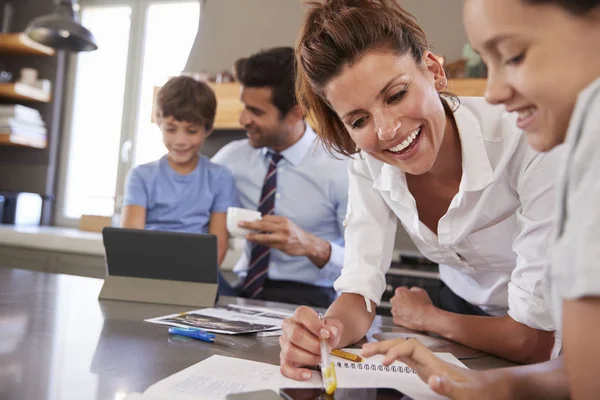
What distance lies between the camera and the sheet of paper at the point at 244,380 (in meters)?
0.64

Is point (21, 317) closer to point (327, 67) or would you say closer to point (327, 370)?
point (327, 370)

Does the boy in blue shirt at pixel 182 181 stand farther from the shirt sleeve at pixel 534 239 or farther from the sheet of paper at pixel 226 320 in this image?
the shirt sleeve at pixel 534 239

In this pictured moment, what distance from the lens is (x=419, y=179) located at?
1287mm

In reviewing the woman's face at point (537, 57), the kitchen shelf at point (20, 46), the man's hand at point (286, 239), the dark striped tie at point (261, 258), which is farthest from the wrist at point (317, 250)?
the kitchen shelf at point (20, 46)

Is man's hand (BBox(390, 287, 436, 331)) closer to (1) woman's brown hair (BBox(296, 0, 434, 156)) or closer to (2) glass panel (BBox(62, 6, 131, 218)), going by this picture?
(1) woman's brown hair (BBox(296, 0, 434, 156))

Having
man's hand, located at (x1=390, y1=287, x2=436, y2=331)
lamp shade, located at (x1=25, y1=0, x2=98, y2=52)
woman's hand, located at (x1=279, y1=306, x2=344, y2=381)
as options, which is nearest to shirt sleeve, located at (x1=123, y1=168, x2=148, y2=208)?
lamp shade, located at (x1=25, y1=0, x2=98, y2=52)

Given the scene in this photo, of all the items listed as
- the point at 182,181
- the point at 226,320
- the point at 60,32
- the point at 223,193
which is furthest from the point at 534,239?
the point at 60,32

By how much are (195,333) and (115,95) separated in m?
3.55

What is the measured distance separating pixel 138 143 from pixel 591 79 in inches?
150

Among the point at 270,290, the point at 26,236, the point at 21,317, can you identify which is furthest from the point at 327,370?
the point at 26,236

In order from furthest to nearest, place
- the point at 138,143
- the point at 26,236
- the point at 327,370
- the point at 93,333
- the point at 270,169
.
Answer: the point at 138,143
the point at 26,236
the point at 270,169
the point at 93,333
the point at 327,370

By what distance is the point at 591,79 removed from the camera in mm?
469

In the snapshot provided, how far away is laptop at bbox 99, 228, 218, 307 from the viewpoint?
128cm

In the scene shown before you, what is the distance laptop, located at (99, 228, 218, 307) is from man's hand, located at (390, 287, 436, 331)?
44cm
